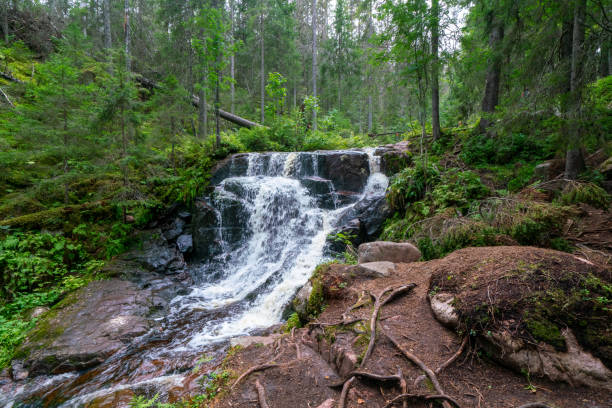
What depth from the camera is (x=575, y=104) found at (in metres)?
4.65

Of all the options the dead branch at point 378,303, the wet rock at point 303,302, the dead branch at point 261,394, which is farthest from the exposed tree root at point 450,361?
the wet rock at point 303,302

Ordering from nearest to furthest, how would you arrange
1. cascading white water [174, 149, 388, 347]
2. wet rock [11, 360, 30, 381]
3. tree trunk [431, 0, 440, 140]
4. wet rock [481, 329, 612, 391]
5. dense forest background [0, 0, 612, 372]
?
wet rock [481, 329, 612, 391] → wet rock [11, 360, 30, 381] → dense forest background [0, 0, 612, 372] → cascading white water [174, 149, 388, 347] → tree trunk [431, 0, 440, 140]

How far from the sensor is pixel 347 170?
10.8 metres

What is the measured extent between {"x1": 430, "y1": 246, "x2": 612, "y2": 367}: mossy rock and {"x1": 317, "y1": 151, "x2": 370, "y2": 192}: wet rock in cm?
774

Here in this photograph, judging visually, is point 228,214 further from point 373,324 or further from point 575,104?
point 575,104

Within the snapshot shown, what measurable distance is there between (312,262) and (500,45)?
7.71 metres

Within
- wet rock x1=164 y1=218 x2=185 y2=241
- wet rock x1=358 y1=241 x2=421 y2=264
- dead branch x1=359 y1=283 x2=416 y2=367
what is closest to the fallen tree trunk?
wet rock x1=164 y1=218 x2=185 y2=241

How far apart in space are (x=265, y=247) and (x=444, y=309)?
676 cm

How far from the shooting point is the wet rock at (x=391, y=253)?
5.24 meters

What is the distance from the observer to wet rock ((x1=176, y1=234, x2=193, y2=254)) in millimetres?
9133

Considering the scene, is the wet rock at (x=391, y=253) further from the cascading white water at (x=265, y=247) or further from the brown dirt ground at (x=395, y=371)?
the cascading white water at (x=265, y=247)

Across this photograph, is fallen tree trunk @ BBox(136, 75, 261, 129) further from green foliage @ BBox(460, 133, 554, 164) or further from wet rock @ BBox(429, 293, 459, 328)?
wet rock @ BBox(429, 293, 459, 328)

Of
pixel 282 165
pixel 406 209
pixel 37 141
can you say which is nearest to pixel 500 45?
pixel 406 209

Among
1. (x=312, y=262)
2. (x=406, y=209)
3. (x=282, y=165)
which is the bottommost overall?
(x=312, y=262)
